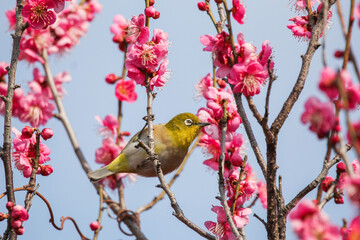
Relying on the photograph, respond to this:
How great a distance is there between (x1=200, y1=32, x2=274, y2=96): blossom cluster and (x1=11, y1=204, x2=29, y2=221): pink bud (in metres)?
1.46

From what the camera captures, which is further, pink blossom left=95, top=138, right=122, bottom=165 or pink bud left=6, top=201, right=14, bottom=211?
pink blossom left=95, top=138, right=122, bottom=165

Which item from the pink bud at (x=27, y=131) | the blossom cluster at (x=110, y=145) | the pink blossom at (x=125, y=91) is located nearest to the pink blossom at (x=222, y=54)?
the pink bud at (x=27, y=131)

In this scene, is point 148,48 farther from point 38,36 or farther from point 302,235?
point 38,36

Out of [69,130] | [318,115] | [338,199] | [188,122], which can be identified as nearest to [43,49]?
[69,130]

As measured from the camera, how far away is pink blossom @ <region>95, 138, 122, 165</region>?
552 cm

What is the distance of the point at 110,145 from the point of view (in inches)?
217

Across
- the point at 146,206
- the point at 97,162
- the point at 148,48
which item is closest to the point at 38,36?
the point at 97,162

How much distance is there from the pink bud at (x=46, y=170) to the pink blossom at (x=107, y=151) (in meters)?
2.16

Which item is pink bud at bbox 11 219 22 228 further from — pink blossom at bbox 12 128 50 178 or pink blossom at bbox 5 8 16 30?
pink blossom at bbox 5 8 16 30

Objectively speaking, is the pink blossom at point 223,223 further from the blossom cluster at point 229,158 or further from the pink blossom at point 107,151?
the pink blossom at point 107,151

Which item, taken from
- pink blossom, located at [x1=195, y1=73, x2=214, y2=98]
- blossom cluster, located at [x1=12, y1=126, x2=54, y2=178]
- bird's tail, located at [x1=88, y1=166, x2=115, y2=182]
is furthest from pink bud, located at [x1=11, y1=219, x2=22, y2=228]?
bird's tail, located at [x1=88, y1=166, x2=115, y2=182]

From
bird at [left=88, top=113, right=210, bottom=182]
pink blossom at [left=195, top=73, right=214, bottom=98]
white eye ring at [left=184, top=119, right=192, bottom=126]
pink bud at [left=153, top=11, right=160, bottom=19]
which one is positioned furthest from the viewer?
white eye ring at [left=184, top=119, right=192, bottom=126]

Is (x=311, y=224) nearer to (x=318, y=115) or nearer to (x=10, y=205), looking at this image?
(x=318, y=115)

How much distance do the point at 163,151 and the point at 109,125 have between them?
3.97 feet
